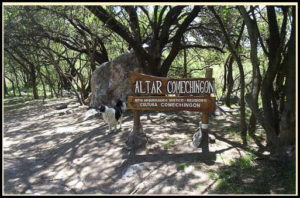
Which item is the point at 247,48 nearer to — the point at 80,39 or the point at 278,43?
the point at 80,39

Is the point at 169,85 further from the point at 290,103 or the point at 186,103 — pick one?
the point at 290,103

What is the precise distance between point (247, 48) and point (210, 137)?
10403 mm

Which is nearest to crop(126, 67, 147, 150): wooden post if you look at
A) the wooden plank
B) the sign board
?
the sign board

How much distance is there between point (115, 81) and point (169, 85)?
20.4ft

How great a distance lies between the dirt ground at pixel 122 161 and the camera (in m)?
5.66

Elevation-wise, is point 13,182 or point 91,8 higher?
point 91,8

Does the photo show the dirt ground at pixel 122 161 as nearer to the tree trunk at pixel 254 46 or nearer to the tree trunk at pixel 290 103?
the tree trunk at pixel 290 103

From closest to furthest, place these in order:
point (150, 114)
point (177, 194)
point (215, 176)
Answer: point (177, 194)
point (215, 176)
point (150, 114)

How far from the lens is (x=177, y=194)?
5.25 meters

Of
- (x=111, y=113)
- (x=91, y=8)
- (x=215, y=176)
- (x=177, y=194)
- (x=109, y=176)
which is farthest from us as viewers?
(x=91, y=8)

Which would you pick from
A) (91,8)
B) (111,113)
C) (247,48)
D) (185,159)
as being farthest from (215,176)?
(247,48)

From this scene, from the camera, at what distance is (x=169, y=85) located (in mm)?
7078

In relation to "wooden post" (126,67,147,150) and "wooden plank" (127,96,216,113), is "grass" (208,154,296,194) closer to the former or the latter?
"wooden plank" (127,96,216,113)

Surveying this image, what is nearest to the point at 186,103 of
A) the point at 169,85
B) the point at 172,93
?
the point at 172,93
